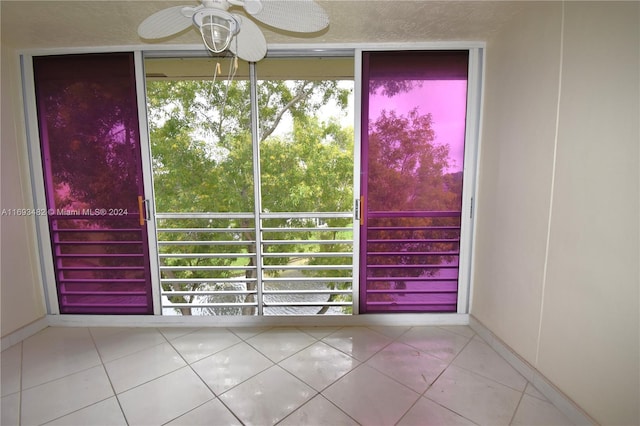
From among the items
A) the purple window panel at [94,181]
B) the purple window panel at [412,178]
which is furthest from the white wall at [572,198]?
the purple window panel at [94,181]

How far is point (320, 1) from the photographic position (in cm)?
158

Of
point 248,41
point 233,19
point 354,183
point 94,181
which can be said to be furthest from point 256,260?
point 233,19

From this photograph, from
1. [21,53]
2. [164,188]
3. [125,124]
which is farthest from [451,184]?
[21,53]

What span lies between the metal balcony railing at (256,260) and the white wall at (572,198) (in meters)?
1.24

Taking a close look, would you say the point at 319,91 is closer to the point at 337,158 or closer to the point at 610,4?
the point at 337,158

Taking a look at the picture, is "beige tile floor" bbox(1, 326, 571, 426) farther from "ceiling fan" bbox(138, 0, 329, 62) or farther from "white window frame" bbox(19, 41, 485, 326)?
"ceiling fan" bbox(138, 0, 329, 62)

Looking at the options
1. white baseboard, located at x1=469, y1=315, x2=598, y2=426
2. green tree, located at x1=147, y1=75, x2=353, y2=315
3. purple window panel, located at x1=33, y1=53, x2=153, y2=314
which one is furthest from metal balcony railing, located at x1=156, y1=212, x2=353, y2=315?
white baseboard, located at x1=469, y1=315, x2=598, y2=426

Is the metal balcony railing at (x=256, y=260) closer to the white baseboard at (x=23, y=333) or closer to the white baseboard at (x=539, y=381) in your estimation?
the white baseboard at (x=23, y=333)

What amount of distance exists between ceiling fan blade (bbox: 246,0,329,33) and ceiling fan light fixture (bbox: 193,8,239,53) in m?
0.09

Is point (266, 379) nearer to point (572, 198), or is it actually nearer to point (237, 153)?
point (572, 198)

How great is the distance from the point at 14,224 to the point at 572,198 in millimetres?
3882

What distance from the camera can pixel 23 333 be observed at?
7.04 ft

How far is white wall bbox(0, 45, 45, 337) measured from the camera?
2.05 metres

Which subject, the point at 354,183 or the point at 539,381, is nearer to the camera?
the point at 539,381
